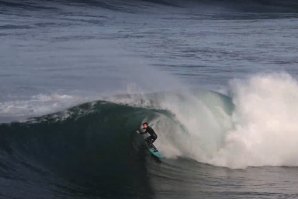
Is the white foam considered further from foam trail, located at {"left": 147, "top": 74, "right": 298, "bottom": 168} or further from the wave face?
foam trail, located at {"left": 147, "top": 74, "right": 298, "bottom": 168}

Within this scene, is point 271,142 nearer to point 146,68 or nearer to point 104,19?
point 146,68

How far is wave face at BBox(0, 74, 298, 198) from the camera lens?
526 inches

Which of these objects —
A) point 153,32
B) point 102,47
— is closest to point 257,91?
point 102,47

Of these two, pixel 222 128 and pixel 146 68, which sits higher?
pixel 146 68

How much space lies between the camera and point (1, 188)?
488 inches

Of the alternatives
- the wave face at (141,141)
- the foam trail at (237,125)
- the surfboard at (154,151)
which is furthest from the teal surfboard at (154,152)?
the foam trail at (237,125)

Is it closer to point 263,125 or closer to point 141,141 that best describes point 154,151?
point 141,141

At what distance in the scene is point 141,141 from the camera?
51.2ft

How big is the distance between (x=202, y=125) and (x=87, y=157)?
10.8 ft

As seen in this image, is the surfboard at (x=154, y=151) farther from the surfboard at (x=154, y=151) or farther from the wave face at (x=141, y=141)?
the wave face at (x=141, y=141)

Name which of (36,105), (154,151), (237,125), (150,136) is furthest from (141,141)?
(36,105)

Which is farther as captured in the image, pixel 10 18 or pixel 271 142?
pixel 10 18

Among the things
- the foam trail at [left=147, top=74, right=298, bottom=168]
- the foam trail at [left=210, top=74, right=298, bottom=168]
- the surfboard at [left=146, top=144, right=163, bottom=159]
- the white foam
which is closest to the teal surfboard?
the surfboard at [left=146, top=144, right=163, bottom=159]

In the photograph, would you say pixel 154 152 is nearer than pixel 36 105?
Yes
